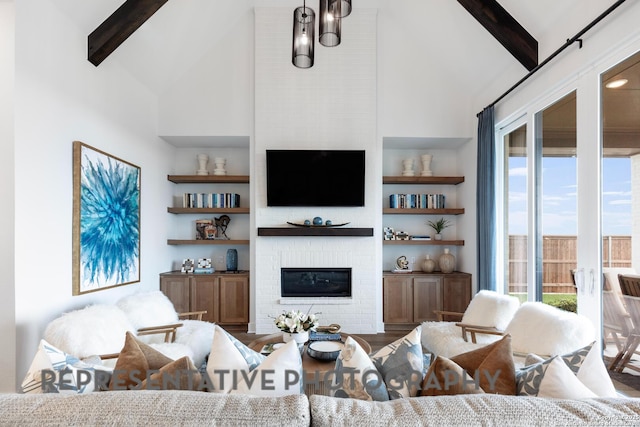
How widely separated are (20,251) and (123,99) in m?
2.06

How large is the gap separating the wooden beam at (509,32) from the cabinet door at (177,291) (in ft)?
14.8

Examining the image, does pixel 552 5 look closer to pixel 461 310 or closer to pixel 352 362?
pixel 352 362

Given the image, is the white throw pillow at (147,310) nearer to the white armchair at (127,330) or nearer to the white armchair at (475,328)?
the white armchair at (127,330)

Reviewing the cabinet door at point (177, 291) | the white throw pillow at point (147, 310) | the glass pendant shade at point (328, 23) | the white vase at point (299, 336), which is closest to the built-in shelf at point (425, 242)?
the white vase at point (299, 336)

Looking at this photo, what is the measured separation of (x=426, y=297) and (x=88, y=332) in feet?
12.5

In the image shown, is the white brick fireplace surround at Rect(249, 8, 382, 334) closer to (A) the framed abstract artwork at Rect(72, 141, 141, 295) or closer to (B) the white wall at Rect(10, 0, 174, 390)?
(A) the framed abstract artwork at Rect(72, 141, 141, 295)

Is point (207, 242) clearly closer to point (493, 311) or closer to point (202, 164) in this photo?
point (202, 164)

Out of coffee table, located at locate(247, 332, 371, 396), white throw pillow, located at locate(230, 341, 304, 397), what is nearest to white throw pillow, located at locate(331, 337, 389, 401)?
coffee table, located at locate(247, 332, 371, 396)

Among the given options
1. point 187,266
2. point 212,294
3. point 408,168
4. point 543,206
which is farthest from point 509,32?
point 187,266

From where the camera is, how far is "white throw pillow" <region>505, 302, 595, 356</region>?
93.4 inches

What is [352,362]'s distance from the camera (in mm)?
1387

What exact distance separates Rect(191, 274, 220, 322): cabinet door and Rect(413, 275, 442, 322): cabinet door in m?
2.63

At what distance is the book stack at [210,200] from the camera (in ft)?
16.6

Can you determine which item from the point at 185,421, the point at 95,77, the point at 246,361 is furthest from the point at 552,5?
the point at 95,77
